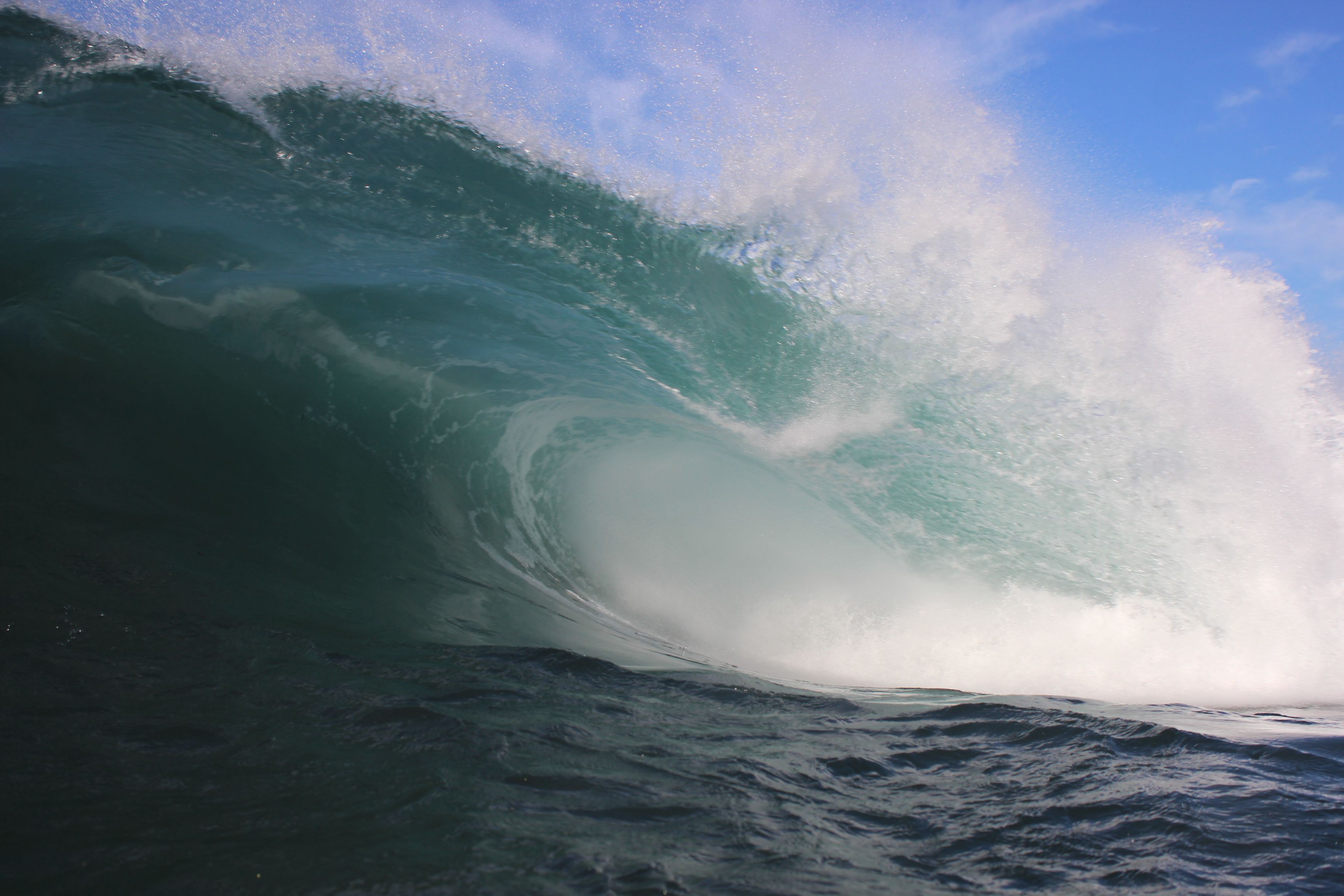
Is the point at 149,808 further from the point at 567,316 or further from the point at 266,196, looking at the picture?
the point at 266,196

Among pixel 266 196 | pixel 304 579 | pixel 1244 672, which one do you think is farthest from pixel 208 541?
pixel 1244 672

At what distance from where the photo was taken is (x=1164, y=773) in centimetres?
260

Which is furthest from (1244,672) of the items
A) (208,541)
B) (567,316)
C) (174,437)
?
(174,437)

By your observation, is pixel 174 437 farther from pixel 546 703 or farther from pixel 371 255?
pixel 546 703

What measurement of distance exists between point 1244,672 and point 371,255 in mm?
6910

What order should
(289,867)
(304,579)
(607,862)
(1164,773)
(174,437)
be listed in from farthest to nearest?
1. (174,437)
2. (304,579)
3. (1164,773)
4. (607,862)
5. (289,867)

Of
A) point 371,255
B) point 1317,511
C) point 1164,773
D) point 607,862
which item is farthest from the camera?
point 371,255

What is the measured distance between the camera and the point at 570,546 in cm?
515

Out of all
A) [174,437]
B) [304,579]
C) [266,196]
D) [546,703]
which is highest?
[266,196]

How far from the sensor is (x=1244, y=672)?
4.72 m

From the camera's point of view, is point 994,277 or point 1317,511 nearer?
point 1317,511

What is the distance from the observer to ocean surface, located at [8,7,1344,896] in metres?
1.89

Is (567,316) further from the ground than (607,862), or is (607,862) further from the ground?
(567,316)

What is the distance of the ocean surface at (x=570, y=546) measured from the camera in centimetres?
189
